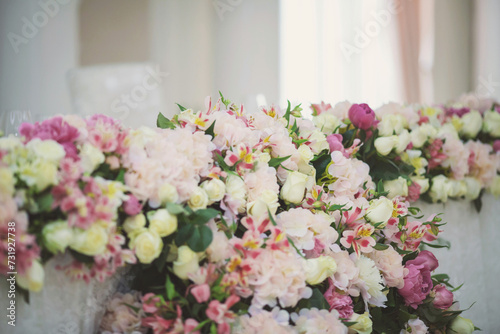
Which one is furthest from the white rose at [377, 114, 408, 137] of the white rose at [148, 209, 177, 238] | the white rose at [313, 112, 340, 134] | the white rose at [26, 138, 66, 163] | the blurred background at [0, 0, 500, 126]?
the blurred background at [0, 0, 500, 126]

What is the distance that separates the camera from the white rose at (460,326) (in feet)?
3.05

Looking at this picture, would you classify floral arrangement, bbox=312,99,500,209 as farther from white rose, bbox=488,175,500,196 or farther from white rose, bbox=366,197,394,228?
white rose, bbox=366,197,394,228

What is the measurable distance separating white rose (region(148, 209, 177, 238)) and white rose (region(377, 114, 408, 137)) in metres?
0.63

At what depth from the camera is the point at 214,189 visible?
71 centimetres

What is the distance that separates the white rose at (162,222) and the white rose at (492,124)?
110cm

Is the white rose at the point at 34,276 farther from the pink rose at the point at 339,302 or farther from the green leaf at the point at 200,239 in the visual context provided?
the pink rose at the point at 339,302

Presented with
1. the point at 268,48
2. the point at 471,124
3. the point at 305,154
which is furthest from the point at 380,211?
the point at 268,48

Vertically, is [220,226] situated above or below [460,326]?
above

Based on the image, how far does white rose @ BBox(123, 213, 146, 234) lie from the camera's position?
63 centimetres

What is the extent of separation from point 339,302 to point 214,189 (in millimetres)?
275

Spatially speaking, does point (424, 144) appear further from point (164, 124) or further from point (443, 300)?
point (164, 124)

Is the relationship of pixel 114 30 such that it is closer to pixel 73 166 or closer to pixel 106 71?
pixel 106 71

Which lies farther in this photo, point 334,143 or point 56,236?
point 334,143

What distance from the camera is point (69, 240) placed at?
1.87 feet
